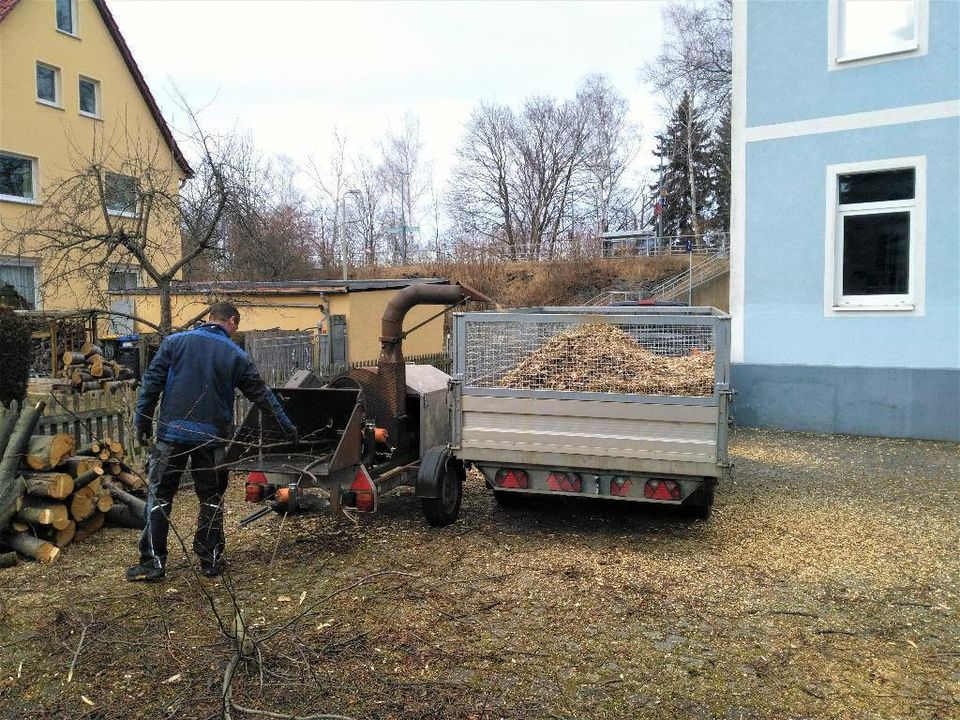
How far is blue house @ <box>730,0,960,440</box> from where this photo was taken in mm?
10414

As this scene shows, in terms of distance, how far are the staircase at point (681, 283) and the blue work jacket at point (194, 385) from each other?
23.5 meters

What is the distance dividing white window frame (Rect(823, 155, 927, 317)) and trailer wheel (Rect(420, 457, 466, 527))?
6848mm

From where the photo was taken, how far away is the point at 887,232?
35.5 feet

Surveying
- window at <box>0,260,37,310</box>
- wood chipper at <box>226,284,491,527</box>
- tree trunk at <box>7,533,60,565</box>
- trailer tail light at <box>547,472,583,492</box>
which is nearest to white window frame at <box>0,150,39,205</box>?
window at <box>0,260,37,310</box>

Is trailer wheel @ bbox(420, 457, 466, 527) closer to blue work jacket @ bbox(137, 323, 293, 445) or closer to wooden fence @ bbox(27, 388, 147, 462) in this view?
blue work jacket @ bbox(137, 323, 293, 445)

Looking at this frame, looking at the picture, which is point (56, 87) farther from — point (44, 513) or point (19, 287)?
point (44, 513)

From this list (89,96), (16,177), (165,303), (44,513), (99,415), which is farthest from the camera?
(89,96)

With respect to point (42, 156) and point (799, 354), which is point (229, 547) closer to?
point (799, 354)

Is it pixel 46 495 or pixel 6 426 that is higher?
pixel 6 426

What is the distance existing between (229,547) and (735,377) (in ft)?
26.4

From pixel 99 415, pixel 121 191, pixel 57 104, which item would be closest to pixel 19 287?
pixel 57 104

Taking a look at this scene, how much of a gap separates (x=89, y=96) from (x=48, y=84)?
5.73 ft

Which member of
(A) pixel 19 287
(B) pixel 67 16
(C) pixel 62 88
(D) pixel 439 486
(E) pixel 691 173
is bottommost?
(D) pixel 439 486

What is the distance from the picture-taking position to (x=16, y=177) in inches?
825
